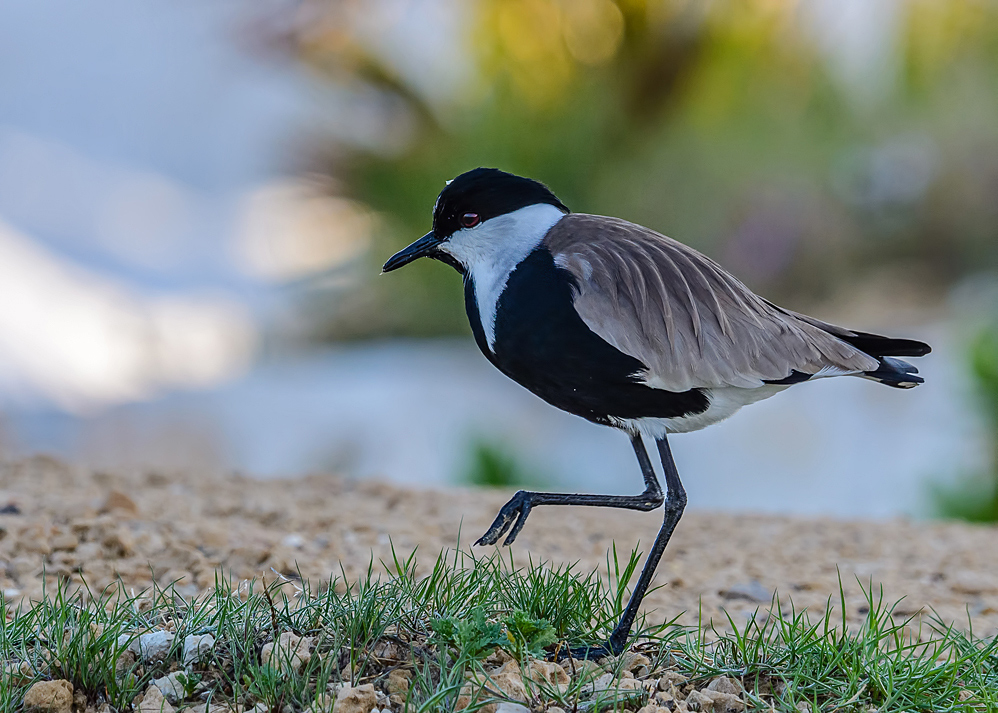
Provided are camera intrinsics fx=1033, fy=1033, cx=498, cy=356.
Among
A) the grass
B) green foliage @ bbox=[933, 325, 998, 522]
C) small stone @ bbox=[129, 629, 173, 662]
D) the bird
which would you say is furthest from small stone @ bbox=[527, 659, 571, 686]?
green foliage @ bbox=[933, 325, 998, 522]

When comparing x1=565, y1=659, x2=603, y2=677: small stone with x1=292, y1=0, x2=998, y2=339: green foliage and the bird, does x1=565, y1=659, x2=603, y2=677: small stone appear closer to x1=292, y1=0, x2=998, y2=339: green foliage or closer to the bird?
the bird

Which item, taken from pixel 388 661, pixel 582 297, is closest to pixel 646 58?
pixel 582 297

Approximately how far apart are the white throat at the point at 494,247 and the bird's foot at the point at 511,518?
0.43 metres

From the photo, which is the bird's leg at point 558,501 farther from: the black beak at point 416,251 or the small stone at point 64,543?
the small stone at point 64,543

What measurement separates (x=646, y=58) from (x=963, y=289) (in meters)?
4.32

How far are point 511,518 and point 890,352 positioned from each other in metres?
1.38

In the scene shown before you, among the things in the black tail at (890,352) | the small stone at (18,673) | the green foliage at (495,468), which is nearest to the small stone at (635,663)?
the black tail at (890,352)

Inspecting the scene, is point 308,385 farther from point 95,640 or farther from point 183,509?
point 95,640

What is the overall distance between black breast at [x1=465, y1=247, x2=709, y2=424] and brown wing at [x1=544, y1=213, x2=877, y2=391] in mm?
37

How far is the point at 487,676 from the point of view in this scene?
246 centimetres

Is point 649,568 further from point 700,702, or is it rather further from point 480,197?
point 480,197

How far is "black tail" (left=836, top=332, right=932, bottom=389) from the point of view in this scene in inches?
126

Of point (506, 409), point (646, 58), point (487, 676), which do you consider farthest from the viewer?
point (646, 58)

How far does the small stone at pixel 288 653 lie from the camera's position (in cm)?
246
